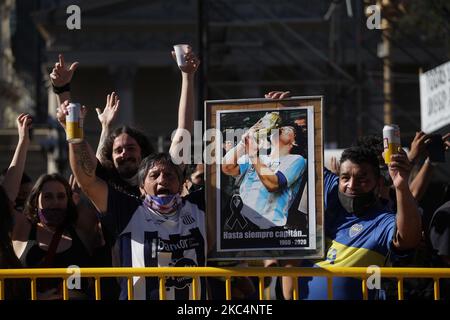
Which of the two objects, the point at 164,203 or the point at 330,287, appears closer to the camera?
the point at 330,287

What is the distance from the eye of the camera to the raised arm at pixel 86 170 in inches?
221

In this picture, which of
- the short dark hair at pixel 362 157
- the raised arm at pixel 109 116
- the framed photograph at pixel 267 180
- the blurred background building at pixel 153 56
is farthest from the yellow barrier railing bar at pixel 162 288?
the blurred background building at pixel 153 56

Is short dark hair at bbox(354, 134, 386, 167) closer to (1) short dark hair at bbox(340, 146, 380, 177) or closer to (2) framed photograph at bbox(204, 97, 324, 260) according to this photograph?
(1) short dark hair at bbox(340, 146, 380, 177)

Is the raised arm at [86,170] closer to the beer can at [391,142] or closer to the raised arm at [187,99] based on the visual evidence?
the raised arm at [187,99]

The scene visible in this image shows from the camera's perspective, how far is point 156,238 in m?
5.68

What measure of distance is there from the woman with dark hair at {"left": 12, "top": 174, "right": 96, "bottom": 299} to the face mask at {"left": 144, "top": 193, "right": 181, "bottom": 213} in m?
0.71

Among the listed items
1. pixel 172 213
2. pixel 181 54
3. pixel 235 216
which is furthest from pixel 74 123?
pixel 181 54

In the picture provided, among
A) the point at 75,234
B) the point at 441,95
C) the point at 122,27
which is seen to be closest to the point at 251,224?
the point at 75,234

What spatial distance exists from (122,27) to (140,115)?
417 cm

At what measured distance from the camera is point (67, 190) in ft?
21.3

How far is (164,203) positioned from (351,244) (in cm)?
99

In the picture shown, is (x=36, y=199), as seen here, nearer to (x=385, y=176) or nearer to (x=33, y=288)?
(x=33, y=288)

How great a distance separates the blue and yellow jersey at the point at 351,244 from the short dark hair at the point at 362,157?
0.22m
